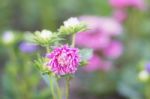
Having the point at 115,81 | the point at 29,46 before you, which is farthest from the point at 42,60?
the point at 115,81

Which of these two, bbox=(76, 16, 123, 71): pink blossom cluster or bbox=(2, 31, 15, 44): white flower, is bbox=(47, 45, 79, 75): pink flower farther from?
bbox=(76, 16, 123, 71): pink blossom cluster

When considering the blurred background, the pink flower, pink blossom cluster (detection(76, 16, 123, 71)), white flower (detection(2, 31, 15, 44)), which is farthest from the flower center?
pink blossom cluster (detection(76, 16, 123, 71))

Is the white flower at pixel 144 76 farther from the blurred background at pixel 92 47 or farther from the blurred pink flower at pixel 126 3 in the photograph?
the blurred pink flower at pixel 126 3

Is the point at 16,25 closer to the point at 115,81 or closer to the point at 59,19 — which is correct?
the point at 59,19

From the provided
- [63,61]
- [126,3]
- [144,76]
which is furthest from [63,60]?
[126,3]

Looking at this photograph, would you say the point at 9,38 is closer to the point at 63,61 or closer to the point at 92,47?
the point at 92,47

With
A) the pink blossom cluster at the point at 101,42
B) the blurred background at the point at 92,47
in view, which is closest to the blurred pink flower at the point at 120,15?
the blurred background at the point at 92,47
